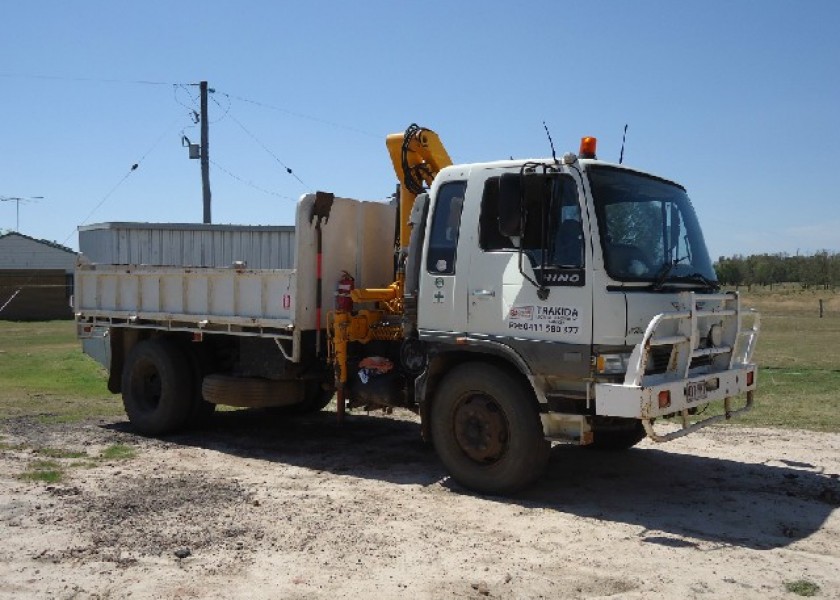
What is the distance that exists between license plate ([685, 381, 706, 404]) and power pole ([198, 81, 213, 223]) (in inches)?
768

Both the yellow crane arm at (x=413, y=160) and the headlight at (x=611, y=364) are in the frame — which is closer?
the headlight at (x=611, y=364)

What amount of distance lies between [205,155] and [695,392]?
20338mm

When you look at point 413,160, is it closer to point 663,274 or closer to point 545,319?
point 545,319

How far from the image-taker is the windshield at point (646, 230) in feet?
21.7

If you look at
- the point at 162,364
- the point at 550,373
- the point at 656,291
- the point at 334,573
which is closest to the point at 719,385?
the point at 656,291

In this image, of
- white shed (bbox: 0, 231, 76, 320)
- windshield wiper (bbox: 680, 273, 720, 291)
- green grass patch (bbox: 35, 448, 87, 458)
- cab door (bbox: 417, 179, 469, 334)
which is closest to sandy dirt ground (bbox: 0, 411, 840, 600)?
green grass patch (bbox: 35, 448, 87, 458)

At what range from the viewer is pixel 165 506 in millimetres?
6695

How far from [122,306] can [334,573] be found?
660cm

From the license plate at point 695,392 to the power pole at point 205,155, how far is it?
19.5 meters

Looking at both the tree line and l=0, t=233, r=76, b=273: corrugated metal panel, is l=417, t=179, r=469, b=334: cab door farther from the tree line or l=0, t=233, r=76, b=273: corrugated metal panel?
the tree line

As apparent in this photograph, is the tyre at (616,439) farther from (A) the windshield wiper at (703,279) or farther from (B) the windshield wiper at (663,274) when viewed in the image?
(B) the windshield wiper at (663,274)

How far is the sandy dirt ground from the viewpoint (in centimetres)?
500

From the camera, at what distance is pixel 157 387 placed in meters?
10.6

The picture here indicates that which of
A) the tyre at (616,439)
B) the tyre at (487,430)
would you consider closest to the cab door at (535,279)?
the tyre at (487,430)
